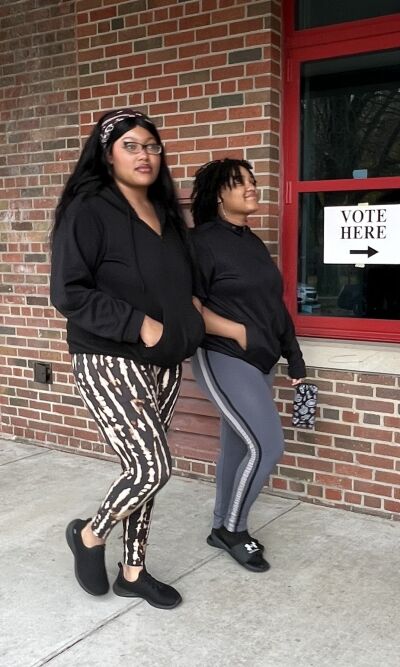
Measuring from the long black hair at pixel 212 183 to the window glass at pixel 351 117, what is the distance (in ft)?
2.63

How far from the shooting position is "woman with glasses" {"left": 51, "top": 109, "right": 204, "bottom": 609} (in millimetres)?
2498

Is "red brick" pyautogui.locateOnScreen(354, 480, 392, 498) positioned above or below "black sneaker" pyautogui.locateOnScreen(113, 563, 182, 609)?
above

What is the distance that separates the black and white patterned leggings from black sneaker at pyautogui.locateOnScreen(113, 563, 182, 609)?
1.05 feet

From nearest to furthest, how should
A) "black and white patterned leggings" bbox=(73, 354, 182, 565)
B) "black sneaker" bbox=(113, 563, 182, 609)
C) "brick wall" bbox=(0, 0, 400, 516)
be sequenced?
"black and white patterned leggings" bbox=(73, 354, 182, 565) < "black sneaker" bbox=(113, 563, 182, 609) < "brick wall" bbox=(0, 0, 400, 516)

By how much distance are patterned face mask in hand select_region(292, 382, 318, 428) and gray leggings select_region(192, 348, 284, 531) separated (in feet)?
1.41

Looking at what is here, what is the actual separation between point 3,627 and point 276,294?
173 cm

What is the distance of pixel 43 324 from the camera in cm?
488

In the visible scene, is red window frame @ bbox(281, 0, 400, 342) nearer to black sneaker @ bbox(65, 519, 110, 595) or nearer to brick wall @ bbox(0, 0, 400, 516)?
brick wall @ bbox(0, 0, 400, 516)

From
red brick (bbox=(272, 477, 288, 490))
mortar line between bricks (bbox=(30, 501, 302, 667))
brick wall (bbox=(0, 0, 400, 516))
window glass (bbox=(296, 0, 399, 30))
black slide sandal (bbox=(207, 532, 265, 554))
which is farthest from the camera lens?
red brick (bbox=(272, 477, 288, 490))

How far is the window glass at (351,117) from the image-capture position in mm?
3510

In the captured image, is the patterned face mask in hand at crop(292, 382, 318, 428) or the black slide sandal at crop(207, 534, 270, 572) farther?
the patterned face mask in hand at crop(292, 382, 318, 428)

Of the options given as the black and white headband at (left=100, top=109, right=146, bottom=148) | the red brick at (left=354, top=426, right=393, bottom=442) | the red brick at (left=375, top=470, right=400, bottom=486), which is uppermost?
the black and white headband at (left=100, top=109, right=146, bottom=148)

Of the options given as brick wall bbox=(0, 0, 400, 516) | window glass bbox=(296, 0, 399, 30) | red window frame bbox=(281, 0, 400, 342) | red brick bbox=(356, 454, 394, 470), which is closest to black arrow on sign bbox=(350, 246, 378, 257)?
red window frame bbox=(281, 0, 400, 342)

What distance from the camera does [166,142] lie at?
4109mm
